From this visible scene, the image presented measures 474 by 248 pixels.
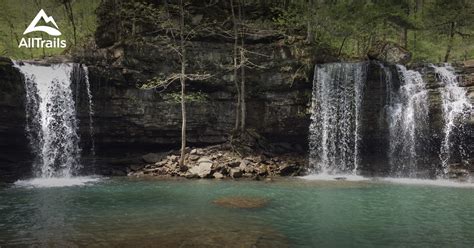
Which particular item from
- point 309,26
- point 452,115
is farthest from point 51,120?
point 452,115

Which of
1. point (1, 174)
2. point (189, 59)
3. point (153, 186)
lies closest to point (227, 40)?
point (189, 59)

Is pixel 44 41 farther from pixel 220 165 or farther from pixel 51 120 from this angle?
pixel 220 165

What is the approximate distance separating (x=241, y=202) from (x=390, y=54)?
21.1 meters

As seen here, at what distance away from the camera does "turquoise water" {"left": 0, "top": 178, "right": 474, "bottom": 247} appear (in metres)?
12.5

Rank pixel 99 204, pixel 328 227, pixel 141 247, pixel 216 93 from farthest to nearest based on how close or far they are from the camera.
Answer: pixel 216 93 → pixel 99 204 → pixel 328 227 → pixel 141 247

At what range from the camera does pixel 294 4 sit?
3656 cm

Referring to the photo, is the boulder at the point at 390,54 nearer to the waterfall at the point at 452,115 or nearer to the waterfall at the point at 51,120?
the waterfall at the point at 452,115

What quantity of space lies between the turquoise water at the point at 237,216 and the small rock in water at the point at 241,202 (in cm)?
37

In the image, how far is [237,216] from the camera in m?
15.9

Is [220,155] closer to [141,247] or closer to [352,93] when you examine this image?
[352,93]

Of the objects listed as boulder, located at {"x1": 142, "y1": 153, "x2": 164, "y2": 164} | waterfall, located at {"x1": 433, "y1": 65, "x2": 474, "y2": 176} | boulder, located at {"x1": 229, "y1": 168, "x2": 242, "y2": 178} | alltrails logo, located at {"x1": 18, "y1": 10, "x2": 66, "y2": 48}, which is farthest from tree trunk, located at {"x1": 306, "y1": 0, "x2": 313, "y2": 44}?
alltrails logo, located at {"x1": 18, "y1": 10, "x2": 66, "y2": 48}

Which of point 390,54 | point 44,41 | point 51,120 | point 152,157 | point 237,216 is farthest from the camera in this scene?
point 44,41

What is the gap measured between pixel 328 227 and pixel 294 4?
26023 mm

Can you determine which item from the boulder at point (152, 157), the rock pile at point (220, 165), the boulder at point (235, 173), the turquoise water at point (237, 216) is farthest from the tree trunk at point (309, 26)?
the boulder at point (152, 157)
